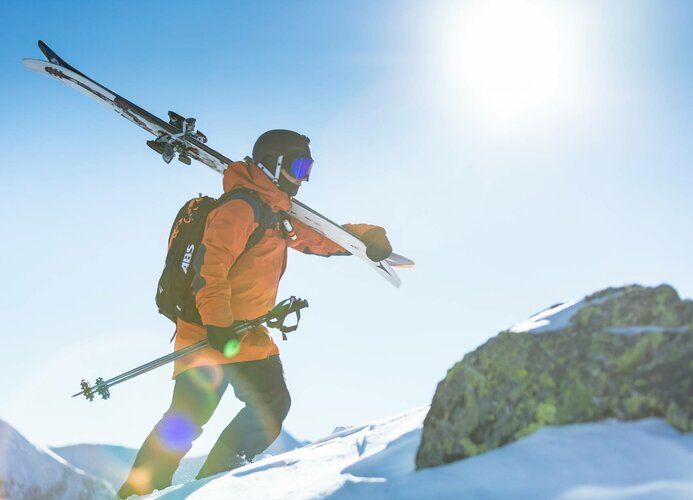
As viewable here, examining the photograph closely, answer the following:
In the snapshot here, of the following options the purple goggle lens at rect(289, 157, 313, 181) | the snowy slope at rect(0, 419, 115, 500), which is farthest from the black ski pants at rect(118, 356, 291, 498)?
the purple goggle lens at rect(289, 157, 313, 181)

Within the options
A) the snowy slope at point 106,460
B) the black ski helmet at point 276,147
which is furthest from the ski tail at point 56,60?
the snowy slope at point 106,460

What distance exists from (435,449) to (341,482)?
0.46 metres

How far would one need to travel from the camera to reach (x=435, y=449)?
8.76ft

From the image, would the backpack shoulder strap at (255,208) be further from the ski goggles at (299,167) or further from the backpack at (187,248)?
the ski goggles at (299,167)

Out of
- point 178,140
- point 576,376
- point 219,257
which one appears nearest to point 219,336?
point 219,257

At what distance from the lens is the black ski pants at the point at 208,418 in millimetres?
4625

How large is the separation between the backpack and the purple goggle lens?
2.06 feet

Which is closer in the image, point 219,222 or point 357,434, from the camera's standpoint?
point 357,434

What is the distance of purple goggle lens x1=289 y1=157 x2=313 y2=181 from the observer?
6.02 m

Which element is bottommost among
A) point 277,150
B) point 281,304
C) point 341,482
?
point 341,482

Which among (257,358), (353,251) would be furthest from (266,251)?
(353,251)

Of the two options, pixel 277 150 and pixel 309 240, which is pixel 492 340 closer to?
pixel 277 150

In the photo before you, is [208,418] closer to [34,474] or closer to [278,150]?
[34,474]

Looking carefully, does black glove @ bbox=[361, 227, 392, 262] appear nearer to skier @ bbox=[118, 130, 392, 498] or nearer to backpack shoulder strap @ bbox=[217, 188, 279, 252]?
skier @ bbox=[118, 130, 392, 498]
